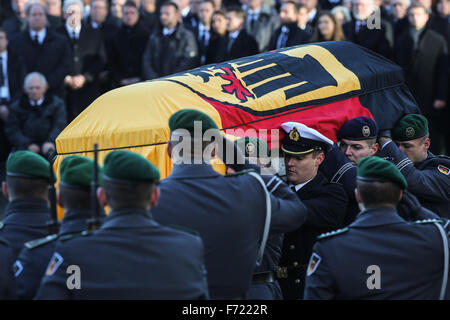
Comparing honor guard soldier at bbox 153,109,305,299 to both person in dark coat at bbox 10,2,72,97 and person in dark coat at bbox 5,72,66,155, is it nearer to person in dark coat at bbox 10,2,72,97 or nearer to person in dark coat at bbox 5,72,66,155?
person in dark coat at bbox 5,72,66,155

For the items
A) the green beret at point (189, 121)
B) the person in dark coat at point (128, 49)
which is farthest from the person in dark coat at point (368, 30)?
the green beret at point (189, 121)

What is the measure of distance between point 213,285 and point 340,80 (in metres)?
2.52

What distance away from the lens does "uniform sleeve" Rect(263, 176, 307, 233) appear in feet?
10.3

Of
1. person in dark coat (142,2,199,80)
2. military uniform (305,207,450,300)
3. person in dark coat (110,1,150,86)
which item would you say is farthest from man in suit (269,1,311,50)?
military uniform (305,207,450,300)

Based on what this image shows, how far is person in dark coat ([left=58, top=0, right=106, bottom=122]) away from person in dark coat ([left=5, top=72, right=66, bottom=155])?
2.49 ft

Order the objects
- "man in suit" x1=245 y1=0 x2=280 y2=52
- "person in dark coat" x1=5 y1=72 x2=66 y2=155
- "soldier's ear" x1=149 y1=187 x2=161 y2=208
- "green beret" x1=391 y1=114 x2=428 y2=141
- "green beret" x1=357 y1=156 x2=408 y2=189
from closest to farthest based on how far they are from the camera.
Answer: "soldier's ear" x1=149 y1=187 x2=161 y2=208
"green beret" x1=357 y1=156 x2=408 y2=189
"green beret" x1=391 y1=114 x2=428 y2=141
"person in dark coat" x1=5 y1=72 x2=66 y2=155
"man in suit" x1=245 y1=0 x2=280 y2=52

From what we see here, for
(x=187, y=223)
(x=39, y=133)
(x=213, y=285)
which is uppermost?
(x=187, y=223)

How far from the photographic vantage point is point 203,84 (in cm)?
472

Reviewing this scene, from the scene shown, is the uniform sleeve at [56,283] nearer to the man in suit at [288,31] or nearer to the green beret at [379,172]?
the green beret at [379,172]

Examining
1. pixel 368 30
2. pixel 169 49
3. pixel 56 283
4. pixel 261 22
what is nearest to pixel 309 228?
pixel 56 283

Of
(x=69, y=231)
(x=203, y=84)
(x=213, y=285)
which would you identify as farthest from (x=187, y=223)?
(x=203, y=84)

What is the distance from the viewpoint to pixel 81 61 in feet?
27.2

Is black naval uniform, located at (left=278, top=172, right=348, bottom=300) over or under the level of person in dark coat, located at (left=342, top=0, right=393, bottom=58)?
under
